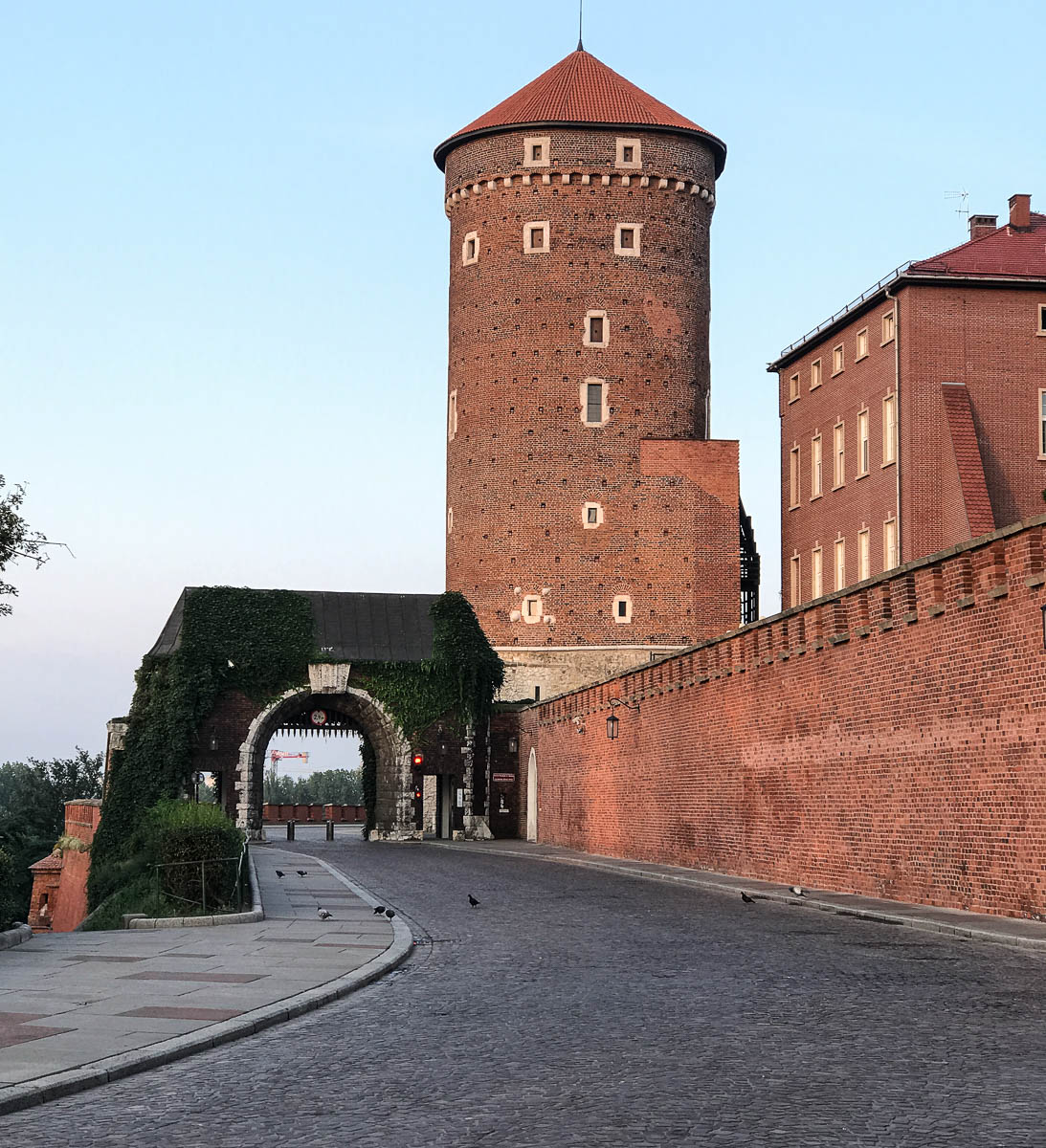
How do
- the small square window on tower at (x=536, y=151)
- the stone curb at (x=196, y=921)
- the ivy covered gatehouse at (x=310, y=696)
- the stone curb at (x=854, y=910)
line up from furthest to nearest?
1. the small square window on tower at (x=536, y=151)
2. the ivy covered gatehouse at (x=310, y=696)
3. the stone curb at (x=196, y=921)
4. the stone curb at (x=854, y=910)

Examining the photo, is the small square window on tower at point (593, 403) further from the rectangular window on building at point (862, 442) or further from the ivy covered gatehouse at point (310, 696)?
the rectangular window on building at point (862, 442)

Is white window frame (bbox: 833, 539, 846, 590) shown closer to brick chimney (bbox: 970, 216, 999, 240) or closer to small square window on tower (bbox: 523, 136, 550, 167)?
brick chimney (bbox: 970, 216, 999, 240)

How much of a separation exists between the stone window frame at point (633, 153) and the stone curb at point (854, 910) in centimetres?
3790

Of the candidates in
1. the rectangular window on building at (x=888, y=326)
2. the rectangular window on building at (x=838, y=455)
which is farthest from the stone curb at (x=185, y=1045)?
the rectangular window on building at (x=838, y=455)

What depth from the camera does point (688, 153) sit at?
68188mm

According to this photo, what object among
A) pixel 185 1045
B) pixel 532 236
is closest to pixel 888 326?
pixel 532 236

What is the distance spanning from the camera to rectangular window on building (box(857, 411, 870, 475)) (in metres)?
51.6

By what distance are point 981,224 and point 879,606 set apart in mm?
37356

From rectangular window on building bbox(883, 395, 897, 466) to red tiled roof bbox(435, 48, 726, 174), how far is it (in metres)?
22.1

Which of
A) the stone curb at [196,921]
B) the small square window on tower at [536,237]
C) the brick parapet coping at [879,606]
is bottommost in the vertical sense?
the stone curb at [196,921]

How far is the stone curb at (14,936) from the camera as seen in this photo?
1673 centimetres

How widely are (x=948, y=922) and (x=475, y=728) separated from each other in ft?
136

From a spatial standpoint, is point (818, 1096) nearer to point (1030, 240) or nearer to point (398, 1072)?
point (398, 1072)

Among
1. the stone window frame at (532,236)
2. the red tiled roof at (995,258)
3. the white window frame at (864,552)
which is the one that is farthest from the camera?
the stone window frame at (532,236)
